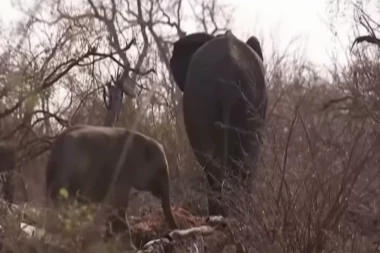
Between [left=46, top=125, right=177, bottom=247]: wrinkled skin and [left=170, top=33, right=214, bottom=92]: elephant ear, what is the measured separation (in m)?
2.45

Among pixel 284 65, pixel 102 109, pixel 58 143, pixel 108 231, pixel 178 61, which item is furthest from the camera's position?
pixel 284 65

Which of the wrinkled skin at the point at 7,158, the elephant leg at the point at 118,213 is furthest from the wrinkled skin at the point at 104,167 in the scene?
the wrinkled skin at the point at 7,158

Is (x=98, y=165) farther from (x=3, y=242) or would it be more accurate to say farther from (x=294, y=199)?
(x=294, y=199)

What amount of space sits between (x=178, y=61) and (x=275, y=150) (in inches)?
201

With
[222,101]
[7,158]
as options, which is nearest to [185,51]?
[222,101]

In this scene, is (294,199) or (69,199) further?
(69,199)

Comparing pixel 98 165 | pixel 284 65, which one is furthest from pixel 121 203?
pixel 284 65

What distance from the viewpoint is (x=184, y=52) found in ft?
35.0

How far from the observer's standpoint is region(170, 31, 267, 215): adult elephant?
28.6ft

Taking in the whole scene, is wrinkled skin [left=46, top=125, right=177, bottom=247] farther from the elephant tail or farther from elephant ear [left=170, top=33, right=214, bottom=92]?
elephant ear [left=170, top=33, right=214, bottom=92]

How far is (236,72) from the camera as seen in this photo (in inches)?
355

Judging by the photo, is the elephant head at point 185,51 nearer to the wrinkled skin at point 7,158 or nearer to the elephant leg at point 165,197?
the elephant leg at point 165,197

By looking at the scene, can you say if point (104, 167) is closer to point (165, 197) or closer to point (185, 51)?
point (165, 197)

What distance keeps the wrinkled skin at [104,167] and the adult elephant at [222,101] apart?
22.9 inches
